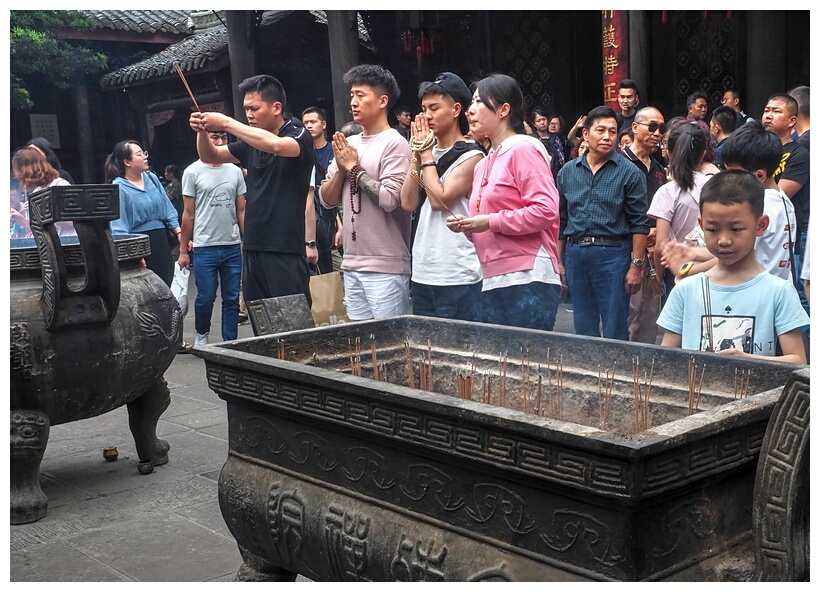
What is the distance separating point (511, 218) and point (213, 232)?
321cm

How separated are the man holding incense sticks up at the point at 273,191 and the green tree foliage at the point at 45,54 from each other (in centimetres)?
998

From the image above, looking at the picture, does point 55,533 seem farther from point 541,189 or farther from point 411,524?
point 541,189

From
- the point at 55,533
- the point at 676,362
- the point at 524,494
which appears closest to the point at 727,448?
the point at 524,494

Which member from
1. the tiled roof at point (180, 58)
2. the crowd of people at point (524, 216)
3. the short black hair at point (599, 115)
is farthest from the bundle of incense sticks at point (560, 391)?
the tiled roof at point (180, 58)

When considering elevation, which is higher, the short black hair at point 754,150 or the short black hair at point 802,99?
the short black hair at point 802,99

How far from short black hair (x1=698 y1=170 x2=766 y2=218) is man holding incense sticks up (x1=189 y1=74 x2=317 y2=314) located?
2.60m

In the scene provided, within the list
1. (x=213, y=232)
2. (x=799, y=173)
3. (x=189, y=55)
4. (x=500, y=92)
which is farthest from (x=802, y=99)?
(x=189, y=55)

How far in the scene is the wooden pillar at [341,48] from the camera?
10493mm

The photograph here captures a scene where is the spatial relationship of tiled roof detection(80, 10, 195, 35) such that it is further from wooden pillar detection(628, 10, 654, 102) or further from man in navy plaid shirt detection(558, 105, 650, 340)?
man in navy plaid shirt detection(558, 105, 650, 340)

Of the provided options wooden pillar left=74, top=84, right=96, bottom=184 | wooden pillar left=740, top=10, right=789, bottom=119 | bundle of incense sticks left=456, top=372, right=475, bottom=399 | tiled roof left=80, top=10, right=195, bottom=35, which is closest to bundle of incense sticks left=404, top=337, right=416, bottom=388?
bundle of incense sticks left=456, top=372, right=475, bottom=399

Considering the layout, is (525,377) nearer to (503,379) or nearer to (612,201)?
(503,379)

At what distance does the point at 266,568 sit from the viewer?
2.78 metres

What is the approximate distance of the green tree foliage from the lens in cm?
1396

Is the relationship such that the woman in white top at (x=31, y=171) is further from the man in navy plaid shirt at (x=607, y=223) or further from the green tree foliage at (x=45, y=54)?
the green tree foliage at (x=45, y=54)
